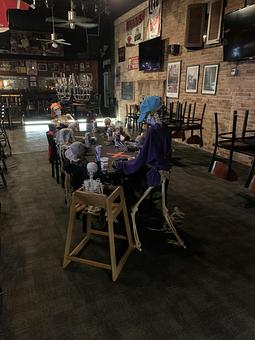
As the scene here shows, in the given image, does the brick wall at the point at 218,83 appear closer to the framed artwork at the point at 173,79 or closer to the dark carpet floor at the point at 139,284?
the framed artwork at the point at 173,79

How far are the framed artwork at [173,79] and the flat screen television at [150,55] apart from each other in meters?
0.50

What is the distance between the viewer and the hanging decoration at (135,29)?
8198mm

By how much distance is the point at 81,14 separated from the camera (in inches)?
362

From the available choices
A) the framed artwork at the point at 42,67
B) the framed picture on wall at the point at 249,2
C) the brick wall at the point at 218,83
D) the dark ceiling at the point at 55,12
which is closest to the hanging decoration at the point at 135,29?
the brick wall at the point at 218,83

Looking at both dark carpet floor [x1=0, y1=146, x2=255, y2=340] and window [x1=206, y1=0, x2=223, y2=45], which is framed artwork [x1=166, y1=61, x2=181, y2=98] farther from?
dark carpet floor [x1=0, y1=146, x2=255, y2=340]

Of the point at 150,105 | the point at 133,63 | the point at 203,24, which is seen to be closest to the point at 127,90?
the point at 133,63

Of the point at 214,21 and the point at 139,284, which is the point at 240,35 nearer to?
the point at 214,21

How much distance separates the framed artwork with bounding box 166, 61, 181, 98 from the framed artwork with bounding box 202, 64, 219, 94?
1.04m

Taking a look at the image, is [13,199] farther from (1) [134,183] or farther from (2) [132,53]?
(2) [132,53]

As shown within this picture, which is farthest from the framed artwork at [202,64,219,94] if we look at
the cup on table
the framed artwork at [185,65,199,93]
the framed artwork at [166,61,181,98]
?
the cup on table

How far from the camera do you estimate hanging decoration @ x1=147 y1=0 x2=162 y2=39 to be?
706 centimetres

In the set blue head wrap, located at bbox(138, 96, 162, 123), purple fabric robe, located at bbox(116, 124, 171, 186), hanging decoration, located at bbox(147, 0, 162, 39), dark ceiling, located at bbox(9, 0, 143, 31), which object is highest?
dark ceiling, located at bbox(9, 0, 143, 31)

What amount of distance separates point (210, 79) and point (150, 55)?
2.65 metres

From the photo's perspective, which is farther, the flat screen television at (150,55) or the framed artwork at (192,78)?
the flat screen television at (150,55)
